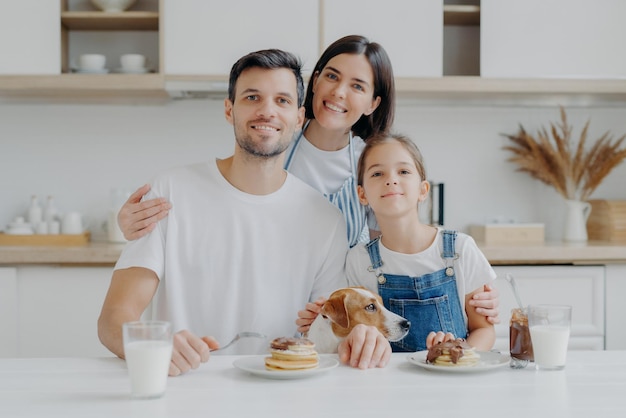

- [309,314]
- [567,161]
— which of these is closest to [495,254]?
[567,161]

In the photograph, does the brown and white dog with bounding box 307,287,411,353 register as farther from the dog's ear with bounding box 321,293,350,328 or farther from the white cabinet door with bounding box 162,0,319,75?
the white cabinet door with bounding box 162,0,319,75

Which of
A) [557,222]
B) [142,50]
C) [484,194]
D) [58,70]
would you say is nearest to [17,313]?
[58,70]

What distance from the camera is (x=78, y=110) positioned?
137 inches

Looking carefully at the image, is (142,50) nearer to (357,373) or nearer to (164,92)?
(164,92)

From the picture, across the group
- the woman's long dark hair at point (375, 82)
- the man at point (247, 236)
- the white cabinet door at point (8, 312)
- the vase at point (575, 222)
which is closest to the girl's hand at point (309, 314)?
the man at point (247, 236)

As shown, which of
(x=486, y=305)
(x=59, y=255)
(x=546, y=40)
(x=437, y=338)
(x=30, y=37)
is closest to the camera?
(x=437, y=338)

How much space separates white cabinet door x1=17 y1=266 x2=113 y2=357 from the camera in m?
2.85

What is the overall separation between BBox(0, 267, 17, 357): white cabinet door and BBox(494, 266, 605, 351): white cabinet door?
1.85 metres

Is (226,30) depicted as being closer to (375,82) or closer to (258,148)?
(375,82)

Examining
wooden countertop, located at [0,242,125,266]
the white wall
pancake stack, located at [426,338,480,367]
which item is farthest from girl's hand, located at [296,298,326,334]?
the white wall

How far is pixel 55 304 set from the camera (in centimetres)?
286

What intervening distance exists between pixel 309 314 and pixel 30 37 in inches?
82.6

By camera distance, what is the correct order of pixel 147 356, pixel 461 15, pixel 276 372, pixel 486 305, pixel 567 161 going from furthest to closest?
pixel 567 161 → pixel 461 15 → pixel 486 305 → pixel 276 372 → pixel 147 356

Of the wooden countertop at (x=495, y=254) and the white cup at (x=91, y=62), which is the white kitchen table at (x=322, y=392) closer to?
the wooden countertop at (x=495, y=254)
